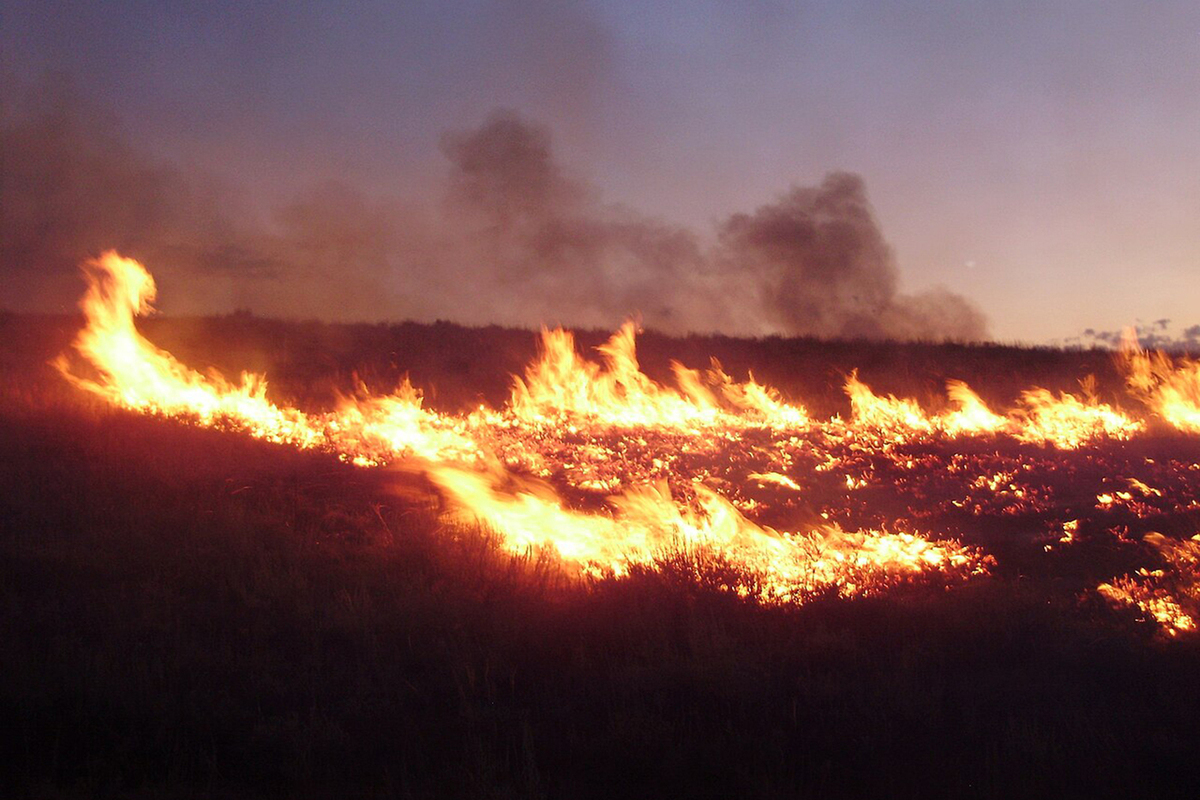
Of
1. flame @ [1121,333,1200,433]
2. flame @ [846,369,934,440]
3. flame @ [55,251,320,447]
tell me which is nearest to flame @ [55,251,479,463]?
flame @ [55,251,320,447]

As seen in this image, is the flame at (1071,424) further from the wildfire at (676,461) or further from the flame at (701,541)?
the flame at (701,541)

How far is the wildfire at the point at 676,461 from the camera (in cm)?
854

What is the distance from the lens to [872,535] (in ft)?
30.9

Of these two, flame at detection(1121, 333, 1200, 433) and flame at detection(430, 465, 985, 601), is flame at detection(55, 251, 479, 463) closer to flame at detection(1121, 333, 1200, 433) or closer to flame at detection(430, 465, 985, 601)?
flame at detection(430, 465, 985, 601)

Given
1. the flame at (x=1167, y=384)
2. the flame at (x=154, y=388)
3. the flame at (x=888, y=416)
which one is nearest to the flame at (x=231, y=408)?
the flame at (x=154, y=388)

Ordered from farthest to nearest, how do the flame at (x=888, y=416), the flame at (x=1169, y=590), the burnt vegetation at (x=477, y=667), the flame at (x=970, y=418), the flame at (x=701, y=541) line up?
the flame at (x=970, y=418) → the flame at (x=888, y=416) → the flame at (x=701, y=541) → the flame at (x=1169, y=590) → the burnt vegetation at (x=477, y=667)

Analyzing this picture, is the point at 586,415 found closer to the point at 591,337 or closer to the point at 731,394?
the point at 731,394

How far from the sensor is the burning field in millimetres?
4801

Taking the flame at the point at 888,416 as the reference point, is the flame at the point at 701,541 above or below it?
below

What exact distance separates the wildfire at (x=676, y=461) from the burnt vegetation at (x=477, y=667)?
2.15 feet

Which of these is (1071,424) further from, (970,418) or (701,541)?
(701,541)

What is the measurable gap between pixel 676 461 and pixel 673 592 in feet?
16.3

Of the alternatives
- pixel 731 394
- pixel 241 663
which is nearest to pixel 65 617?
pixel 241 663

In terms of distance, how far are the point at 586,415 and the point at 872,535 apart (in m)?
5.82
